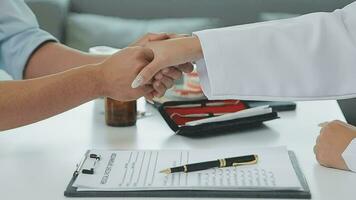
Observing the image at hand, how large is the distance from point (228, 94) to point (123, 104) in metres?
0.28

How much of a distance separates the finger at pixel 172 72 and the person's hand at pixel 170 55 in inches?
1.6

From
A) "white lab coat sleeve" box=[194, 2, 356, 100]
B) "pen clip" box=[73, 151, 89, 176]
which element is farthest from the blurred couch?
"pen clip" box=[73, 151, 89, 176]

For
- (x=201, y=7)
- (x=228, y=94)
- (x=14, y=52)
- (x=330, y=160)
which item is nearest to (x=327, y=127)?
(x=330, y=160)

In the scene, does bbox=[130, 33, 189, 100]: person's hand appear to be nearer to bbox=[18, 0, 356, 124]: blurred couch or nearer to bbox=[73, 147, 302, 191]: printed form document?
bbox=[73, 147, 302, 191]: printed form document

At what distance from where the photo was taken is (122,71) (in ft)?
4.17

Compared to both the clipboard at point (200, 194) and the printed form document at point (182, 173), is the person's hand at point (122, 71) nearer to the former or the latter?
the printed form document at point (182, 173)

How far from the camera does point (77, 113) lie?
1395 millimetres

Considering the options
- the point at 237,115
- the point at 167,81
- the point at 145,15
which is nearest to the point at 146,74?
the point at 167,81

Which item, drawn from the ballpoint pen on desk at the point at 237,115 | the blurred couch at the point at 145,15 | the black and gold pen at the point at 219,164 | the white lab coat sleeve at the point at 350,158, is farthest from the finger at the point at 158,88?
the blurred couch at the point at 145,15

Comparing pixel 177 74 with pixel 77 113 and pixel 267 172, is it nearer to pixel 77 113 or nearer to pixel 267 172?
pixel 77 113

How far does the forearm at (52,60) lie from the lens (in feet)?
5.10

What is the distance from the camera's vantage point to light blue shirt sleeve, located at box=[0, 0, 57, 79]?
1.56 m

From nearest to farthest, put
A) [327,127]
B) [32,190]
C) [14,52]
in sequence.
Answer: [32,190]
[327,127]
[14,52]

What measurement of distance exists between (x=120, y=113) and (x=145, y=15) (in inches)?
60.6
